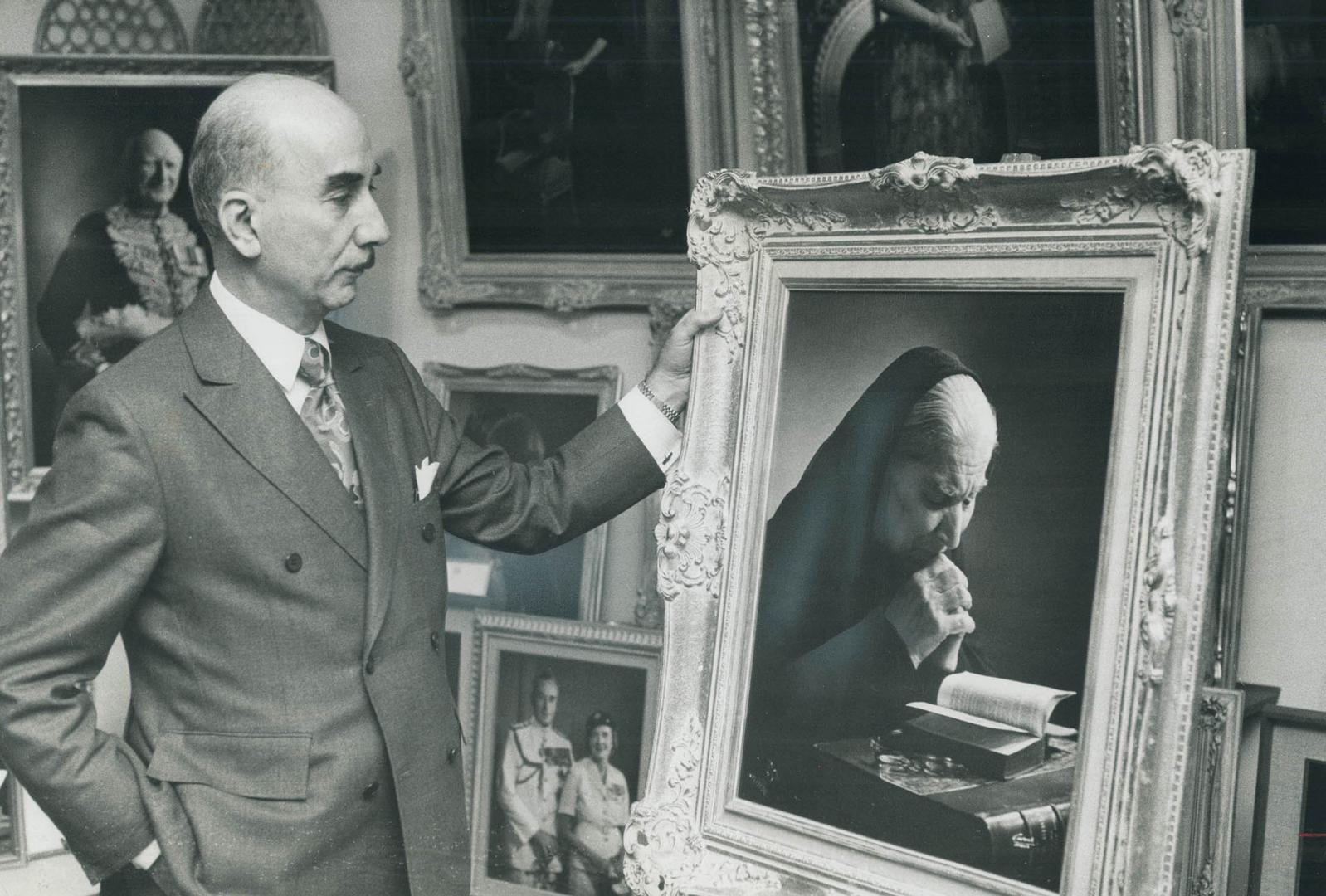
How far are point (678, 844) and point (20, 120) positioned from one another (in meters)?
2.48

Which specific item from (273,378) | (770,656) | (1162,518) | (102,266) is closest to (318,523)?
(273,378)

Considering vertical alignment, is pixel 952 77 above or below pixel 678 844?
above

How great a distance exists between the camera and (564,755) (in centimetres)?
316

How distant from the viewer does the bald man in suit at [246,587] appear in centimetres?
214

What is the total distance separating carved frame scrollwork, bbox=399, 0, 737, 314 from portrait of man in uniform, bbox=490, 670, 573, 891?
918 mm

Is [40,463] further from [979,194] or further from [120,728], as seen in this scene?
[979,194]

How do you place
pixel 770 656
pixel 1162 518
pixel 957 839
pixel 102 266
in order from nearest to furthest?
pixel 1162 518
pixel 957 839
pixel 770 656
pixel 102 266

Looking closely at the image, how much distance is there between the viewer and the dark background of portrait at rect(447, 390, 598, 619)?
3.18m

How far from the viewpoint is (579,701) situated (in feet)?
10.3

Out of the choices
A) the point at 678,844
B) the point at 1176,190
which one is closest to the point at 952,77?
the point at 1176,190

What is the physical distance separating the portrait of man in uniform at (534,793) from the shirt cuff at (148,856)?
1.11 m

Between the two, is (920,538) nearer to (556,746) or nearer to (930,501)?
(930,501)

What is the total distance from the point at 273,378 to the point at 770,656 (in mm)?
979

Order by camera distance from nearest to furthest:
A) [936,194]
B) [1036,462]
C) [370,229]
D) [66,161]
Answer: [1036,462]
[936,194]
[370,229]
[66,161]
